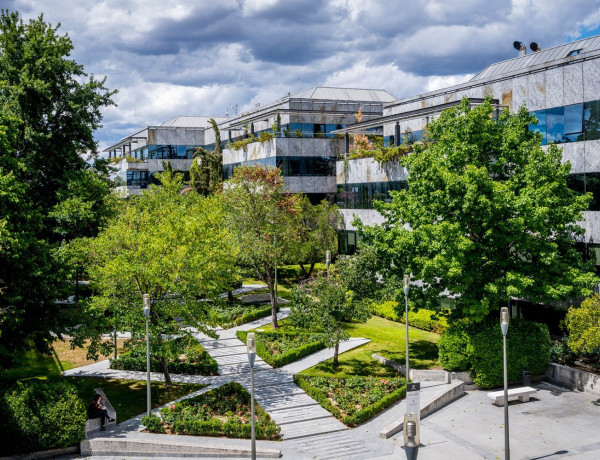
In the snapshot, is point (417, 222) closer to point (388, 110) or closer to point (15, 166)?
point (15, 166)

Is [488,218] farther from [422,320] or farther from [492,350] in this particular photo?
[422,320]

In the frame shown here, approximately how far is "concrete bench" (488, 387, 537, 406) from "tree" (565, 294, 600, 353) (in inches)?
111

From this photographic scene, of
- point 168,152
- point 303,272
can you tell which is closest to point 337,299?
point 303,272

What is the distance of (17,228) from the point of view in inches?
909

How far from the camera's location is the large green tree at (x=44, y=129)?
23891 millimetres

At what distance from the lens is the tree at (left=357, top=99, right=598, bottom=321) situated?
2503 cm

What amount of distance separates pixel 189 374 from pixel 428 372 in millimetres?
12080

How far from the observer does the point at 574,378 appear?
2678 cm

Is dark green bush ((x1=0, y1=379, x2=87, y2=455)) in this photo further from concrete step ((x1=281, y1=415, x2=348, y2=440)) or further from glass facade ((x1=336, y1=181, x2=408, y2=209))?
glass facade ((x1=336, y1=181, x2=408, y2=209))

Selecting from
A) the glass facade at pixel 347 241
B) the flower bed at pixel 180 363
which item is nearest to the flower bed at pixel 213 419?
the flower bed at pixel 180 363

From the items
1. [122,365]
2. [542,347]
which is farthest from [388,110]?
[122,365]

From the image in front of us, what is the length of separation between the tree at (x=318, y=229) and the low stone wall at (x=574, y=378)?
22.6 meters

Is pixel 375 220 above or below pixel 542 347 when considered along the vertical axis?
above

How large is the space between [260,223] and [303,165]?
667 inches
